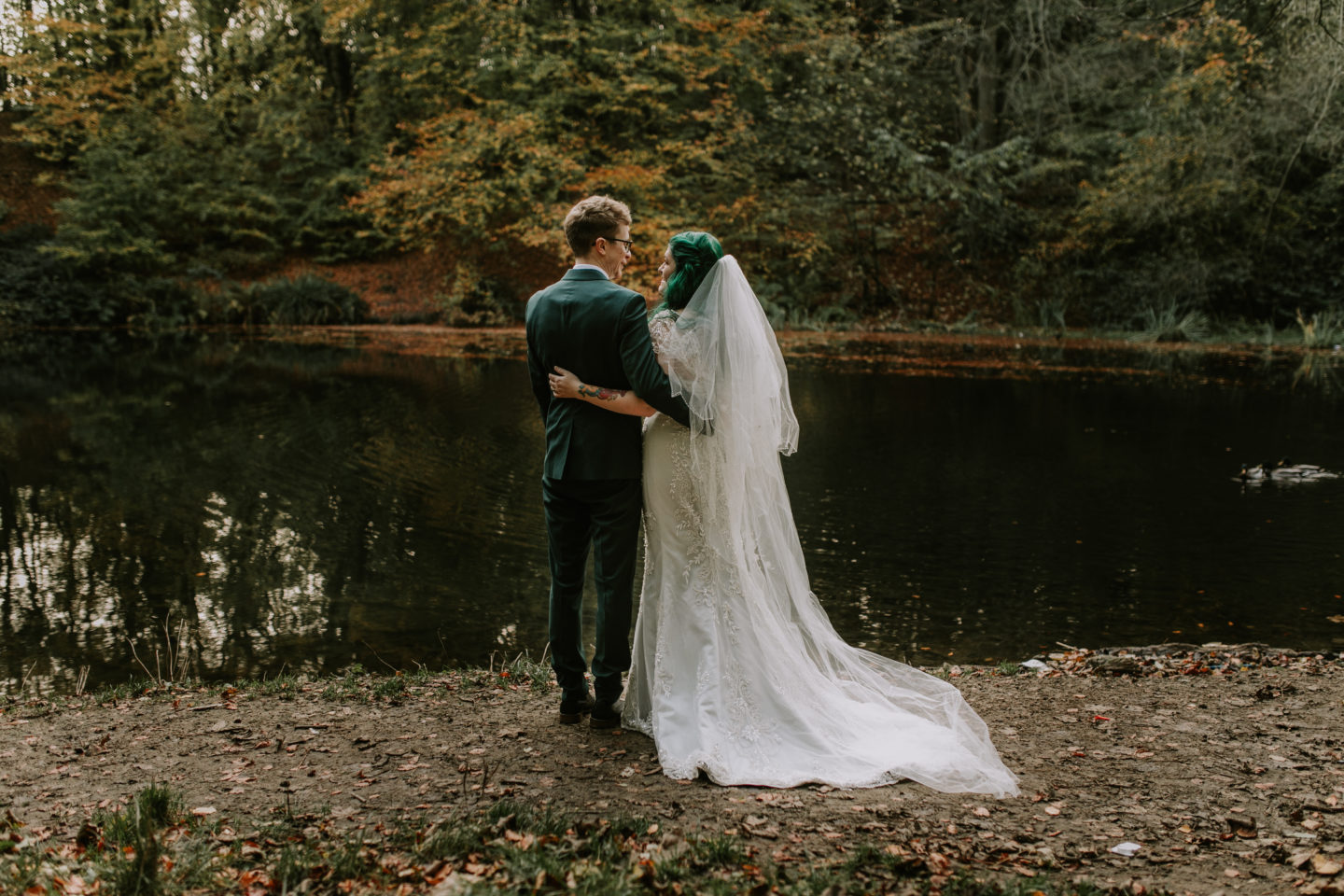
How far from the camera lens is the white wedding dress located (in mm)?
3531

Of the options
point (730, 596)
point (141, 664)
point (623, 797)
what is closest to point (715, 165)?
point (141, 664)

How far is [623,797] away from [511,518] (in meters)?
5.25

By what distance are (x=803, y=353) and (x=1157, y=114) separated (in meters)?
8.83

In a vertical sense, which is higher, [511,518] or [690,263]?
[690,263]

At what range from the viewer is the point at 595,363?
3600 mm

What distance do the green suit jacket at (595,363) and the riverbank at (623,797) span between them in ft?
3.51

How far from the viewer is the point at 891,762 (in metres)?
3.45

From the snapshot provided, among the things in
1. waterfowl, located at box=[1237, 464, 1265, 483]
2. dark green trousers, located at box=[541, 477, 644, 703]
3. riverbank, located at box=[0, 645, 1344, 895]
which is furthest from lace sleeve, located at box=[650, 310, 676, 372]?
waterfowl, located at box=[1237, 464, 1265, 483]

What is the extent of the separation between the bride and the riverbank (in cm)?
18

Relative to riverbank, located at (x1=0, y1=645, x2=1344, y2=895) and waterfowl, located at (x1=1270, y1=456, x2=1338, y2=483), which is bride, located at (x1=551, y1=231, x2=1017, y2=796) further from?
waterfowl, located at (x1=1270, y1=456, x2=1338, y2=483)

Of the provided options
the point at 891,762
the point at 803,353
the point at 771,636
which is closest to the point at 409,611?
the point at 771,636

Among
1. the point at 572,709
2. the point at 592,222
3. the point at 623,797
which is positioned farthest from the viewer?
the point at 572,709

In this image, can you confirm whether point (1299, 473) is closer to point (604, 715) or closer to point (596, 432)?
point (604, 715)

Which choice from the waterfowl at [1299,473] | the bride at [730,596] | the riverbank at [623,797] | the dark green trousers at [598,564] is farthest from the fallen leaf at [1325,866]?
the waterfowl at [1299,473]
